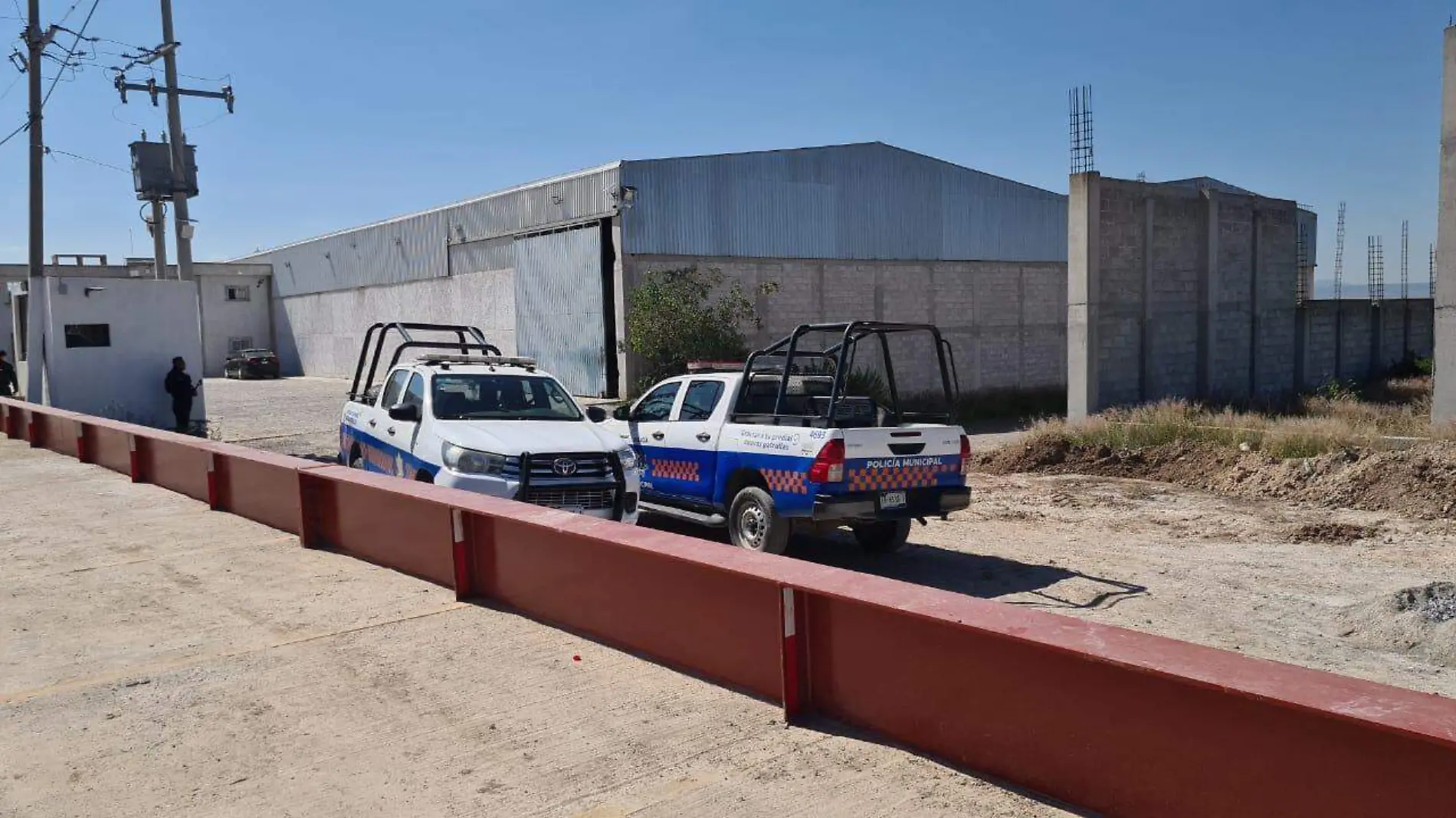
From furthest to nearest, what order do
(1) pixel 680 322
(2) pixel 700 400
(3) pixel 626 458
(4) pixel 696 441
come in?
1. (1) pixel 680 322
2. (2) pixel 700 400
3. (4) pixel 696 441
4. (3) pixel 626 458

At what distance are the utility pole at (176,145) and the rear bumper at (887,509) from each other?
23.1 meters

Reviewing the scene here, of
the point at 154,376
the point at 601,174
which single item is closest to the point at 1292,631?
the point at 601,174

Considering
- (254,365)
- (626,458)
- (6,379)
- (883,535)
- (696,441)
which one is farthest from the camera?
(254,365)

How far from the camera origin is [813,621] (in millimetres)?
5277

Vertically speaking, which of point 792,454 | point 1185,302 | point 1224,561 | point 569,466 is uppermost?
point 1185,302

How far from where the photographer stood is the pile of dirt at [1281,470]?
12.4m

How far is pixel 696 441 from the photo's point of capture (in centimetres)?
1055

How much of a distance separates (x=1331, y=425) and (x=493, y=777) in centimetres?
1365

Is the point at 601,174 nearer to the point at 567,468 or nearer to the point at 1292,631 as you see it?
the point at 567,468

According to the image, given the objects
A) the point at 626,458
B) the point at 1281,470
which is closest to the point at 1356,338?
the point at 1281,470

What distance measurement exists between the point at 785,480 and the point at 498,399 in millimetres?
3426

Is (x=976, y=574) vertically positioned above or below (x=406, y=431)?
below

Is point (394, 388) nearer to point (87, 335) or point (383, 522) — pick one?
point (383, 522)

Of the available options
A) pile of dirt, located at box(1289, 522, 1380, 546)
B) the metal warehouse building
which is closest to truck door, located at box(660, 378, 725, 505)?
pile of dirt, located at box(1289, 522, 1380, 546)
